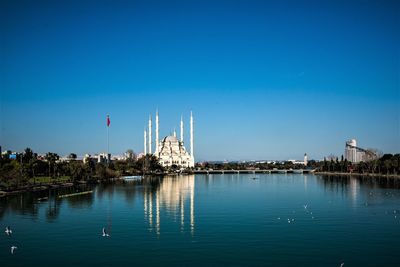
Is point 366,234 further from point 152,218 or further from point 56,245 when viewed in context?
point 56,245

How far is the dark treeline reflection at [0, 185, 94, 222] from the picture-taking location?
52.5m

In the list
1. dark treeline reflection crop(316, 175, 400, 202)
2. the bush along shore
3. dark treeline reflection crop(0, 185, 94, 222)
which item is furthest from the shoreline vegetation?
dark treeline reflection crop(316, 175, 400, 202)

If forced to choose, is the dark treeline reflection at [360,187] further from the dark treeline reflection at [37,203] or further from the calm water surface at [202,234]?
the dark treeline reflection at [37,203]

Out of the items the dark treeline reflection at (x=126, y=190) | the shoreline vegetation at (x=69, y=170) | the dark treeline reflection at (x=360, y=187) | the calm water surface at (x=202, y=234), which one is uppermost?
the shoreline vegetation at (x=69, y=170)

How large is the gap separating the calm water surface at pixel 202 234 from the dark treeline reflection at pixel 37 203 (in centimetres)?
13

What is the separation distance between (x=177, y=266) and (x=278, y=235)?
12435 millimetres

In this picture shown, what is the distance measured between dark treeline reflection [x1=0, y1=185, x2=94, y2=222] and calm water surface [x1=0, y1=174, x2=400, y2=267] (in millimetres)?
128

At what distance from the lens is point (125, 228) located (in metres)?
41.6

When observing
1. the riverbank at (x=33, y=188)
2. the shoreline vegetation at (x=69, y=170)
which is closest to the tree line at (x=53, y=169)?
the shoreline vegetation at (x=69, y=170)

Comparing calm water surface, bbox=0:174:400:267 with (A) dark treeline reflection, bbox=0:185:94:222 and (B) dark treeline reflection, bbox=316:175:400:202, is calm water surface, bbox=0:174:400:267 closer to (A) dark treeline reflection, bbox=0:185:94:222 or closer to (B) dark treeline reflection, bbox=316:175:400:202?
(A) dark treeline reflection, bbox=0:185:94:222

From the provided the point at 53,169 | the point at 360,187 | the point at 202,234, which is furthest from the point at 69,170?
the point at 202,234

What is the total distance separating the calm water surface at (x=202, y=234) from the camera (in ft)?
97.4

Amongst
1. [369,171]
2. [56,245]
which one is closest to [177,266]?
[56,245]

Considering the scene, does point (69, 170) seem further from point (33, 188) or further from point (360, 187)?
point (360, 187)
